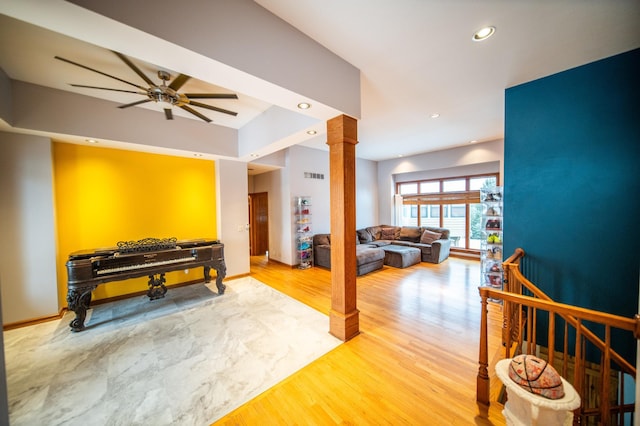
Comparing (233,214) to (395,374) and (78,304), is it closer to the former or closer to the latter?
(78,304)

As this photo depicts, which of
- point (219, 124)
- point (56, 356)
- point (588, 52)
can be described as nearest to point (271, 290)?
point (56, 356)

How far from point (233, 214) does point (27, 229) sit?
111 inches

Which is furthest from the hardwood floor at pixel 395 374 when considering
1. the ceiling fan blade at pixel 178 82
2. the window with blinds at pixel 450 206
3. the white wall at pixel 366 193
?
the white wall at pixel 366 193

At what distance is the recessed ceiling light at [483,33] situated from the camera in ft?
6.42

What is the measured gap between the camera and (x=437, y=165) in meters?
6.77

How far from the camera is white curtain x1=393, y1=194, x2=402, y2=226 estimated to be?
8009 millimetres

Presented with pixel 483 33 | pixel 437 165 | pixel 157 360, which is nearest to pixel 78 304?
pixel 157 360

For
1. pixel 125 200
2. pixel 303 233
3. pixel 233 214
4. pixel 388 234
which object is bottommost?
pixel 388 234

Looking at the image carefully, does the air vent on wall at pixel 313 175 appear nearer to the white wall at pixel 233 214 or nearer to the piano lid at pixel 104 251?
the white wall at pixel 233 214

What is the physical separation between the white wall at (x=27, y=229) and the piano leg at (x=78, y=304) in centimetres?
73

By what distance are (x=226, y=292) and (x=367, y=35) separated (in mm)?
4401

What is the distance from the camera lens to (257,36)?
1.81 m

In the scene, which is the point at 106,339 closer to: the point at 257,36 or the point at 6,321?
the point at 6,321

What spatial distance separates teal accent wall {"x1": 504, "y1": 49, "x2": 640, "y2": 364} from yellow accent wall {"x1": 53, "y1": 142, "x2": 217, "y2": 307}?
5.41 meters
